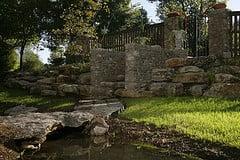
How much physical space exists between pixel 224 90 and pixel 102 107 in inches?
160

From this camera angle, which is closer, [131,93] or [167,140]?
[167,140]

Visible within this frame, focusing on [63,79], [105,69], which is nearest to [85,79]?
[105,69]

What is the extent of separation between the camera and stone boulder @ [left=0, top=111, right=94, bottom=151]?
31.8 ft

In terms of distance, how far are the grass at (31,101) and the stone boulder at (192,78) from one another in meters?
4.32

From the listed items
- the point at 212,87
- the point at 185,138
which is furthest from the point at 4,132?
the point at 212,87

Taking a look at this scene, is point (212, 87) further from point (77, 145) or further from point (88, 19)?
point (88, 19)

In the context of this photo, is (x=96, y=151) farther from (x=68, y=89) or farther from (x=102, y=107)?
(x=68, y=89)

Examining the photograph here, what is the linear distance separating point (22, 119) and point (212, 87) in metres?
7.02

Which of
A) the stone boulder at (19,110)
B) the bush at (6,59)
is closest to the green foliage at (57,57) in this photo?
the bush at (6,59)

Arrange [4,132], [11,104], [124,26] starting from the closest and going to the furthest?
1. [4,132]
2. [11,104]
3. [124,26]

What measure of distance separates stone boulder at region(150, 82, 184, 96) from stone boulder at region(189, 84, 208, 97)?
1.54ft

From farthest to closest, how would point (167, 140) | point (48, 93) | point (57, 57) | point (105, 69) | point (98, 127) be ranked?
1. point (57, 57)
2. point (48, 93)
3. point (105, 69)
4. point (98, 127)
5. point (167, 140)

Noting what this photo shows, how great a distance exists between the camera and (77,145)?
10641 millimetres

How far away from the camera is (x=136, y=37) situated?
20453mm
